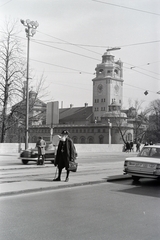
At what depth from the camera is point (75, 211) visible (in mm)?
6980

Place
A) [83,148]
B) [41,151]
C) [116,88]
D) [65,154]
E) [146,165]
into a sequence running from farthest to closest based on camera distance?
[116,88]
[83,148]
[41,151]
[146,165]
[65,154]

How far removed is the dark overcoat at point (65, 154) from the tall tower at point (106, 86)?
5211 inches

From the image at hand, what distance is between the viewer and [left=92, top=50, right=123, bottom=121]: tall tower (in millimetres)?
145750

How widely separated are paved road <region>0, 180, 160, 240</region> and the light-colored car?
1618 millimetres

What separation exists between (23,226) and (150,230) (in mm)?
2109

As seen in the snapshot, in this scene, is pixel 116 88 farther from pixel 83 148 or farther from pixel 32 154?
pixel 32 154

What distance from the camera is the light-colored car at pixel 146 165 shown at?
451 inches

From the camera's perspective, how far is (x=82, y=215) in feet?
21.8

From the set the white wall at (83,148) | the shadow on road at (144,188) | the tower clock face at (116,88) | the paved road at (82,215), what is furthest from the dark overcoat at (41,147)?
the tower clock face at (116,88)

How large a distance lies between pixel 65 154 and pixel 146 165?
2.78m

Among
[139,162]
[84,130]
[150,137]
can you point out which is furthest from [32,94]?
[84,130]

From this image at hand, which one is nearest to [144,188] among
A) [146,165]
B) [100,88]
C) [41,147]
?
[146,165]

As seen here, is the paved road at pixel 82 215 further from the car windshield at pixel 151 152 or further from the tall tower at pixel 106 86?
the tall tower at pixel 106 86

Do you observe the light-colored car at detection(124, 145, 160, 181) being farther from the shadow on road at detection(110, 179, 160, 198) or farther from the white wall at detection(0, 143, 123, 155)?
the white wall at detection(0, 143, 123, 155)
